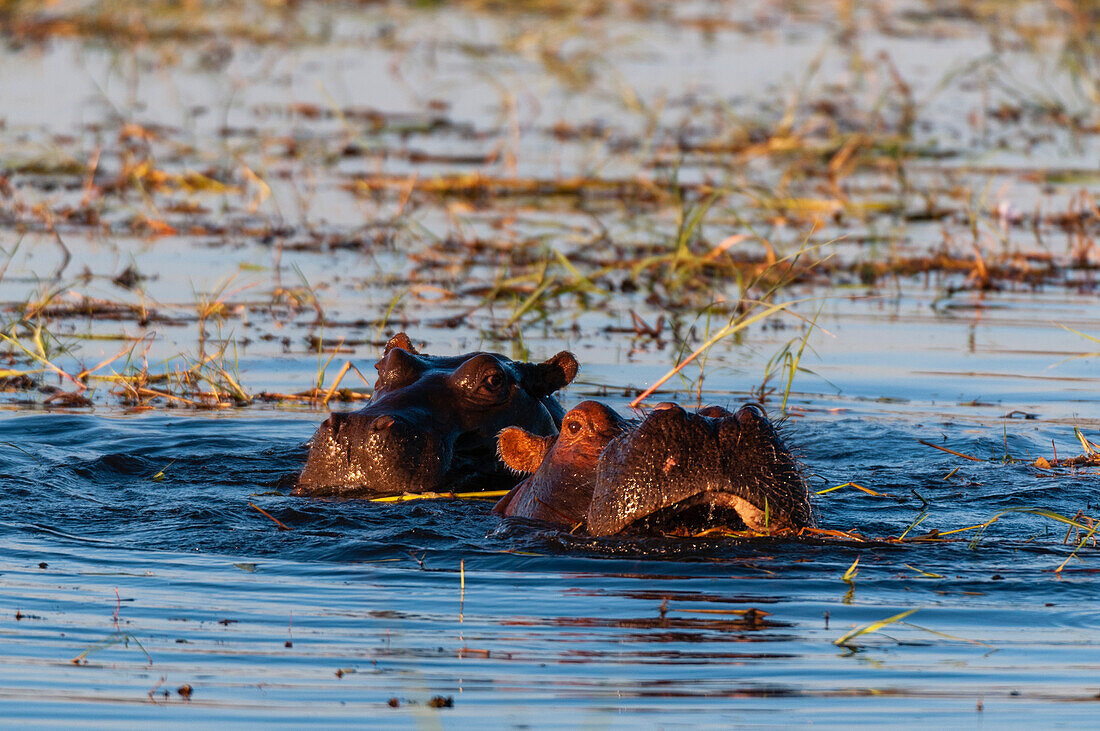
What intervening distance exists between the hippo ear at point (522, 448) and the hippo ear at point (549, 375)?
70cm

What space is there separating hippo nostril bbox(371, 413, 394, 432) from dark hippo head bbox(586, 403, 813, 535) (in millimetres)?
1179

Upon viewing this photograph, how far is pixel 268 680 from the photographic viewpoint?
3945mm

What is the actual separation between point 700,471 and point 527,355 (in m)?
3.56

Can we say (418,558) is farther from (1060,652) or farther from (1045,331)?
(1045,331)

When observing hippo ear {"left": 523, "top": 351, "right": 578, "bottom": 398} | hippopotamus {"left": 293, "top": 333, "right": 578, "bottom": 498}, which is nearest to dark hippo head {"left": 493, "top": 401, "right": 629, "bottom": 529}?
hippopotamus {"left": 293, "top": 333, "right": 578, "bottom": 498}

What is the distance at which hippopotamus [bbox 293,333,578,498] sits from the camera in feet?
19.2

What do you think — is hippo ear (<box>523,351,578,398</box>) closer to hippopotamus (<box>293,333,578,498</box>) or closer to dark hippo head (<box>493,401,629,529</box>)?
hippopotamus (<box>293,333,578,498</box>)

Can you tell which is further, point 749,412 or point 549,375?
point 549,375

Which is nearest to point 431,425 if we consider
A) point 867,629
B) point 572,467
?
point 572,467

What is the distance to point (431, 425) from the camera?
6004 mm

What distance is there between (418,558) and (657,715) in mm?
1684

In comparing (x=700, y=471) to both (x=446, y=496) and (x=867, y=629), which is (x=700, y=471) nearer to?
(x=867, y=629)

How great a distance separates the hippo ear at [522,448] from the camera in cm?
558

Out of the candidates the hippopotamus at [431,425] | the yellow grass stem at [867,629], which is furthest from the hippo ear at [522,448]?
the yellow grass stem at [867,629]
